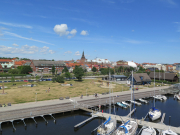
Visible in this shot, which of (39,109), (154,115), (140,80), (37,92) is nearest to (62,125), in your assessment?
(39,109)

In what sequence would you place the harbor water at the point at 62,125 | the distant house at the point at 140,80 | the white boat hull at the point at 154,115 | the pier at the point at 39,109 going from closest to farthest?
the harbor water at the point at 62,125
the pier at the point at 39,109
the white boat hull at the point at 154,115
the distant house at the point at 140,80

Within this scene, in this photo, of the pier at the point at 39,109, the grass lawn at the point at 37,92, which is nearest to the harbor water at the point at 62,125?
the pier at the point at 39,109

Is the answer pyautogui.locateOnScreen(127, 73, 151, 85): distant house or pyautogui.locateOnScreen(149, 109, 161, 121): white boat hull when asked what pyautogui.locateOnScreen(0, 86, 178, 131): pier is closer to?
pyautogui.locateOnScreen(149, 109, 161, 121): white boat hull

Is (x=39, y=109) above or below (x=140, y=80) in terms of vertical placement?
below

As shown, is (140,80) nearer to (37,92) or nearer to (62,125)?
(37,92)

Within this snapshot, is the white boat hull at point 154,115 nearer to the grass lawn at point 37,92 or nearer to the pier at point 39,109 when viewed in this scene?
the pier at point 39,109

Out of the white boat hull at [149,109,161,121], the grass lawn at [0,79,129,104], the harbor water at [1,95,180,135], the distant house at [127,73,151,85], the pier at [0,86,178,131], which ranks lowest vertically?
the harbor water at [1,95,180,135]

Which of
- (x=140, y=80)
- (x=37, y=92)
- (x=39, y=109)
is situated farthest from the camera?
(x=140, y=80)

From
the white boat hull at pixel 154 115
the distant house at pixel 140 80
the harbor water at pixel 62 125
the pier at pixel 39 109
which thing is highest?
the distant house at pixel 140 80

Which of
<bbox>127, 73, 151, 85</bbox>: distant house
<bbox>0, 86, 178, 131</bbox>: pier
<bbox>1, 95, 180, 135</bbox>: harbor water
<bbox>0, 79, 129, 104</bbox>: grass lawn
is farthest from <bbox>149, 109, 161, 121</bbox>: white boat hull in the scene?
<bbox>127, 73, 151, 85</bbox>: distant house

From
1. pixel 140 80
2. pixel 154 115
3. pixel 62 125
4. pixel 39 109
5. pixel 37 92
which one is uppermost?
pixel 140 80

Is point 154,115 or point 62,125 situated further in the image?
point 154,115

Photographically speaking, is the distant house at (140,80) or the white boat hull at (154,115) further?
the distant house at (140,80)

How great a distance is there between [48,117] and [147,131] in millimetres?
24192
